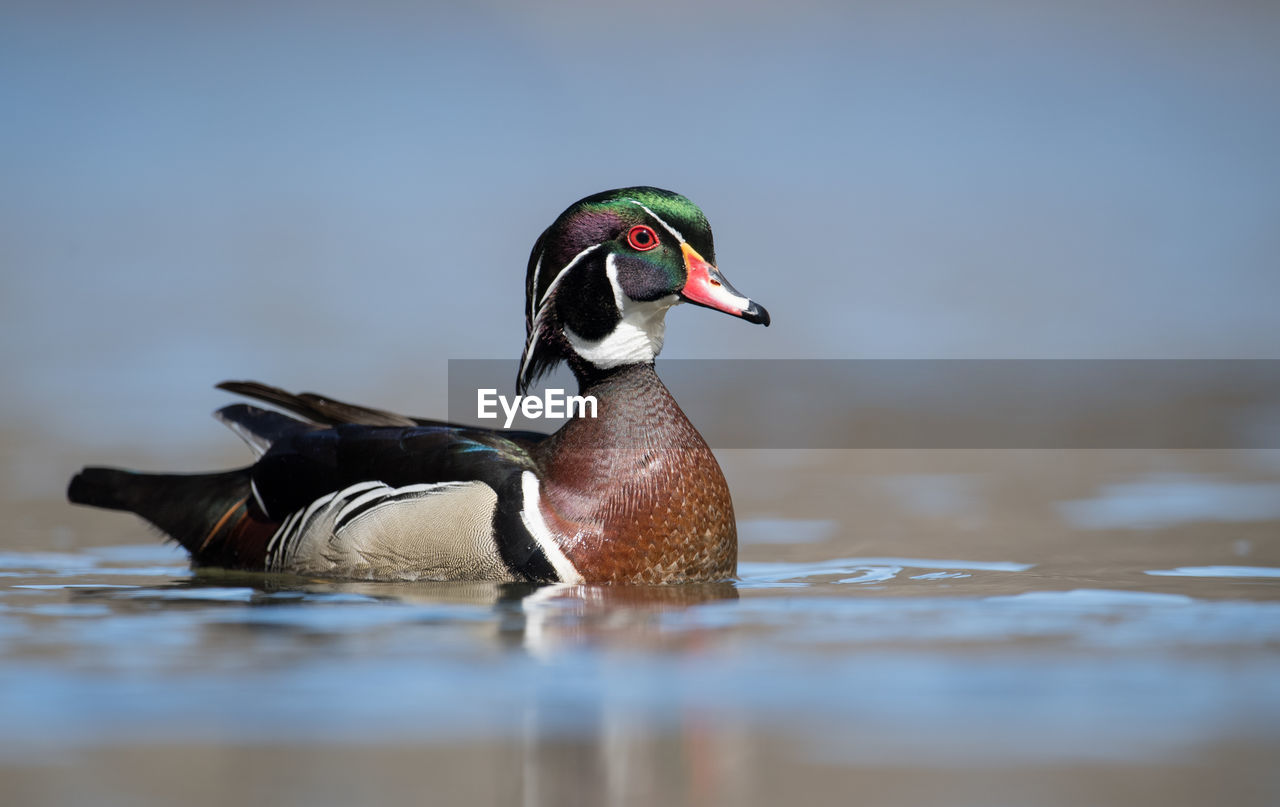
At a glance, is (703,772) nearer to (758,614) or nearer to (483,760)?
(483,760)

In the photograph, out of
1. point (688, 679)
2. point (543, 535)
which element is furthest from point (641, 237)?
point (688, 679)

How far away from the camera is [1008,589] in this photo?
651 centimetres

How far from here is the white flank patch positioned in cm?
643

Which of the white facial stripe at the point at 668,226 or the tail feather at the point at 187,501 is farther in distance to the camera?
the tail feather at the point at 187,501

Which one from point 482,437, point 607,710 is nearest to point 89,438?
point 482,437

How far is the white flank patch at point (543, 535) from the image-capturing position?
21.1ft

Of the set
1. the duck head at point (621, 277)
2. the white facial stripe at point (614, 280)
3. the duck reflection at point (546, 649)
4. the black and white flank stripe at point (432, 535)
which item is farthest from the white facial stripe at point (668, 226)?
the duck reflection at point (546, 649)

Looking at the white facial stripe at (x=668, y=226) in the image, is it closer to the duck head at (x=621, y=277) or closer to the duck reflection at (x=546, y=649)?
the duck head at (x=621, y=277)

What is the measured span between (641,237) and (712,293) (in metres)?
0.36

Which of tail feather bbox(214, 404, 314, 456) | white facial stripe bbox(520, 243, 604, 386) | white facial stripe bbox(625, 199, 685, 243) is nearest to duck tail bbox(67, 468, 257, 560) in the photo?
tail feather bbox(214, 404, 314, 456)

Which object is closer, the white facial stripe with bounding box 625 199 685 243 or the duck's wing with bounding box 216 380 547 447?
the white facial stripe with bounding box 625 199 685 243

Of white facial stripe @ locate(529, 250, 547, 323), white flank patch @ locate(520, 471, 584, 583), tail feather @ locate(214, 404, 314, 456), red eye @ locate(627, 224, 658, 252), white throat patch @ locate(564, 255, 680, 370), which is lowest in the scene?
white flank patch @ locate(520, 471, 584, 583)

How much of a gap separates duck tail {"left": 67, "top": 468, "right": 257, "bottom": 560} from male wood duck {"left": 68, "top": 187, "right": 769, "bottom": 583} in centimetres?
26

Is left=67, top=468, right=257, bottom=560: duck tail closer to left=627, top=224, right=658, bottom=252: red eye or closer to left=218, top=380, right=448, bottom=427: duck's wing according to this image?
left=218, top=380, right=448, bottom=427: duck's wing
